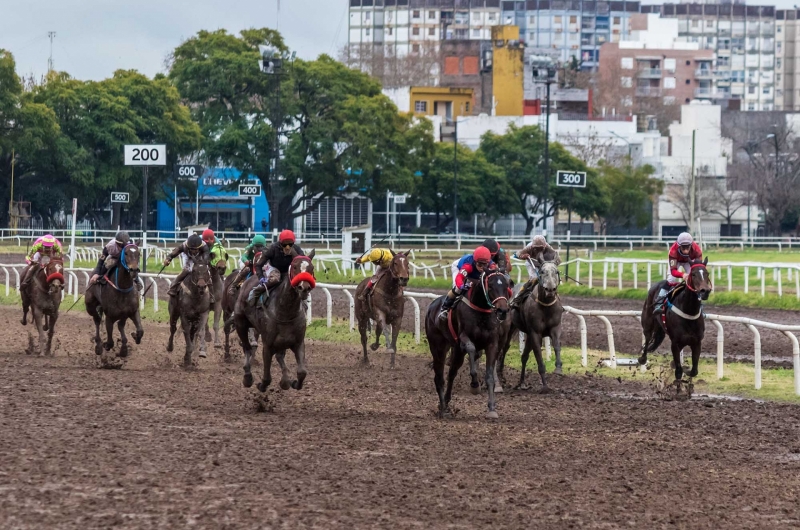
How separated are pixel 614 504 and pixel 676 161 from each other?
79806 mm

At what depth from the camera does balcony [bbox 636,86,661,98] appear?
133 metres

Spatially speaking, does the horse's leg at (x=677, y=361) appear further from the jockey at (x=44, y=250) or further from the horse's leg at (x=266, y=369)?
the jockey at (x=44, y=250)

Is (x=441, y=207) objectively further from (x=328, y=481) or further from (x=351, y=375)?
(x=328, y=481)

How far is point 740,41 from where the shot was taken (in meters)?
167

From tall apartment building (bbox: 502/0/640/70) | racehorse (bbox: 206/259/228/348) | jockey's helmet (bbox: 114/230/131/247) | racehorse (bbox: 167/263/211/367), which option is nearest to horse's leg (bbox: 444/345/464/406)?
racehorse (bbox: 167/263/211/367)

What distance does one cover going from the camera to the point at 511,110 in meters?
90.1

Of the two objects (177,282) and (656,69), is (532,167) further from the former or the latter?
(656,69)

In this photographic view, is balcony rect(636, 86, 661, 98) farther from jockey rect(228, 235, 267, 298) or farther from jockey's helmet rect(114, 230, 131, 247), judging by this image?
jockey's helmet rect(114, 230, 131, 247)

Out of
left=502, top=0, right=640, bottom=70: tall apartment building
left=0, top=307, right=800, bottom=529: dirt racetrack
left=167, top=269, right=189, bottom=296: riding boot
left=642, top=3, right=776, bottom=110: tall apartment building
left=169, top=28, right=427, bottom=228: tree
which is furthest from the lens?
left=642, top=3, right=776, bottom=110: tall apartment building

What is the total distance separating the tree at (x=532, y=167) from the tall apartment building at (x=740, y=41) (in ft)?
333

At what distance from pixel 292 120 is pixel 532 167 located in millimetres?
13152

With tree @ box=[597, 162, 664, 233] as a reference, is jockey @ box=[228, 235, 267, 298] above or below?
below

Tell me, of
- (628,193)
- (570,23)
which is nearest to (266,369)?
(628,193)

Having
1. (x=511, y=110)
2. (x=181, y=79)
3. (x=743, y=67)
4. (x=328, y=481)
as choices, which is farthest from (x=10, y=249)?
(x=743, y=67)
